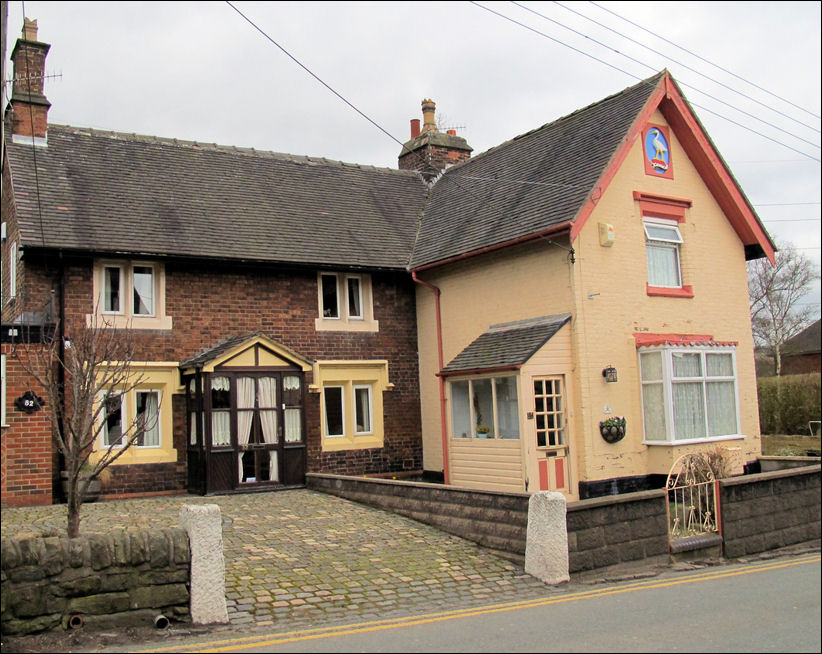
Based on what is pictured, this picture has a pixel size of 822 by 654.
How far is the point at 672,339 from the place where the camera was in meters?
17.0

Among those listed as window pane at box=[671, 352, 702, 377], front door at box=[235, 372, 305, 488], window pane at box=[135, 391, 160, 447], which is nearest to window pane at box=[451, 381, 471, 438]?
front door at box=[235, 372, 305, 488]

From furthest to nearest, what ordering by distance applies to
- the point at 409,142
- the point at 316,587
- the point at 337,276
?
the point at 409,142
the point at 337,276
the point at 316,587

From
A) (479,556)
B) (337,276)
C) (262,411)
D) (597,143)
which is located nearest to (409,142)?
(337,276)

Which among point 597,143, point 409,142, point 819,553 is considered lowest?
point 819,553

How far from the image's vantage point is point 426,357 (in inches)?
808

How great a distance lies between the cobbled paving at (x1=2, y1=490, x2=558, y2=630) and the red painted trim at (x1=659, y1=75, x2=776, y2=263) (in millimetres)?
10805

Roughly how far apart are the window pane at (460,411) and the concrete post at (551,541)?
6.35m

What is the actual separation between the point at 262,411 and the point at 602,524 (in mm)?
8824

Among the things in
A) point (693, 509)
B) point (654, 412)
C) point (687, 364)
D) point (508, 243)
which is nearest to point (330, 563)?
point (693, 509)

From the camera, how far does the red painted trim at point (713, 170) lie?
58.7 feet

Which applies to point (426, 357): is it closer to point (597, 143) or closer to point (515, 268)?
point (515, 268)

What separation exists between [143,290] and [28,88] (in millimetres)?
5288

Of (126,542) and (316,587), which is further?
(316,587)

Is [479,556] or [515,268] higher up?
[515,268]
